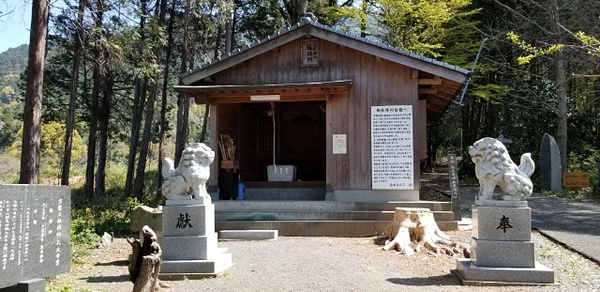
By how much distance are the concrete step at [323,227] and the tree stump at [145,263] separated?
4.92 meters

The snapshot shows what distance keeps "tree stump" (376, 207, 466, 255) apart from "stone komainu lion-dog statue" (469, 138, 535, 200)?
88.2 inches

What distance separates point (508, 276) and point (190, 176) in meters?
4.62

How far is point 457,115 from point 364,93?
23556mm

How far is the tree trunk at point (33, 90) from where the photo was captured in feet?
32.2

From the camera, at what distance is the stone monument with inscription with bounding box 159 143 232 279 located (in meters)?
6.82

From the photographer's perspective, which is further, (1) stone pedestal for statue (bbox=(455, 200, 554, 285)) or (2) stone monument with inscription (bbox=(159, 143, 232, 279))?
(2) stone monument with inscription (bbox=(159, 143, 232, 279))

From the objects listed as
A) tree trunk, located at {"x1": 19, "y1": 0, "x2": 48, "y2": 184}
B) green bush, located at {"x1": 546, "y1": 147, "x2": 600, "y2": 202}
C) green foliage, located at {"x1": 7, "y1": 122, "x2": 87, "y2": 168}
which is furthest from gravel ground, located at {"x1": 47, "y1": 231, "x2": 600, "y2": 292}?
green foliage, located at {"x1": 7, "y1": 122, "x2": 87, "y2": 168}

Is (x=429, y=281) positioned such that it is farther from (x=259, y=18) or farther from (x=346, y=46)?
(x=259, y=18)

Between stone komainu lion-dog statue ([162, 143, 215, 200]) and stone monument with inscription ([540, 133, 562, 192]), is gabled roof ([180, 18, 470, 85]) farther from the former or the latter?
stone monument with inscription ([540, 133, 562, 192])

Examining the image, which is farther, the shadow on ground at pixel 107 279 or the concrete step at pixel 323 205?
the concrete step at pixel 323 205

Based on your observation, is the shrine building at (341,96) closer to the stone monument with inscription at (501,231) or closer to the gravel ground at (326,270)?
the gravel ground at (326,270)

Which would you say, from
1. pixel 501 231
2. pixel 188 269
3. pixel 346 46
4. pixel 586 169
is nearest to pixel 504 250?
pixel 501 231

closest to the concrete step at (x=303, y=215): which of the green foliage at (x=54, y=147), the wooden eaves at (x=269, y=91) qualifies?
the wooden eaves at (x=269, y=91)

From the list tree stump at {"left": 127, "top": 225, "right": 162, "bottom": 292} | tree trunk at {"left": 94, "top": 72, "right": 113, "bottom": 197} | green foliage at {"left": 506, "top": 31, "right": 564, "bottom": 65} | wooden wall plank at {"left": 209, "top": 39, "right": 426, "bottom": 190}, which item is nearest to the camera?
tree stump at {"left": 127, "top": 225, "right": 162, "bottom": 292}
